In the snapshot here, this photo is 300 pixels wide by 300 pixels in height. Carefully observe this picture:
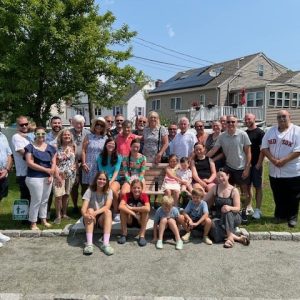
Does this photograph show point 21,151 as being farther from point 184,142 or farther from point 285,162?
point 285,162

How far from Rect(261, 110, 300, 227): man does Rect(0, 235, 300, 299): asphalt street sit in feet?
3.23

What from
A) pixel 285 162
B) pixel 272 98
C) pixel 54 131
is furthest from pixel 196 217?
pixel 272 98

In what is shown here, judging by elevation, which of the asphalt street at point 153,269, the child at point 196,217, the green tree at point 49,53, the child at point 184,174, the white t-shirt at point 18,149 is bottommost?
the asphalt street at point 153,269

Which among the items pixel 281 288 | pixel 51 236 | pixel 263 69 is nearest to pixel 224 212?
pixel 281 288

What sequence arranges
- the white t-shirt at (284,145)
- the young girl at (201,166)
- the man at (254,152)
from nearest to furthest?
1. the white t-shirt at (284,145)
2. the young girl at (201,166)
3. the man at (254,152)

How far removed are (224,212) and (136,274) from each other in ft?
5.98

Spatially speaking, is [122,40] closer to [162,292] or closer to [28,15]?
[28,15]

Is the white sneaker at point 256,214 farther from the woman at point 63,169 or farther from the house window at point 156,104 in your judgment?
the house window at point 156,104

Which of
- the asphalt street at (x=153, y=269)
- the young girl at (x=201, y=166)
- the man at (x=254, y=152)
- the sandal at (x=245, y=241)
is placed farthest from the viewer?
the man at (x=254, y=152)

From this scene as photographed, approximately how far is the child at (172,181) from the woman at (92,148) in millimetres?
1251

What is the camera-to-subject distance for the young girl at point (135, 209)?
590 cm

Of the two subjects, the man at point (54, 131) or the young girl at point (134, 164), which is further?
the man at point (54, 131)

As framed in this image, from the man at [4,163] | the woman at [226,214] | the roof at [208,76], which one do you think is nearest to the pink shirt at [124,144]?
the woman at [226,214]

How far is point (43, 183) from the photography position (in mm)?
6312
